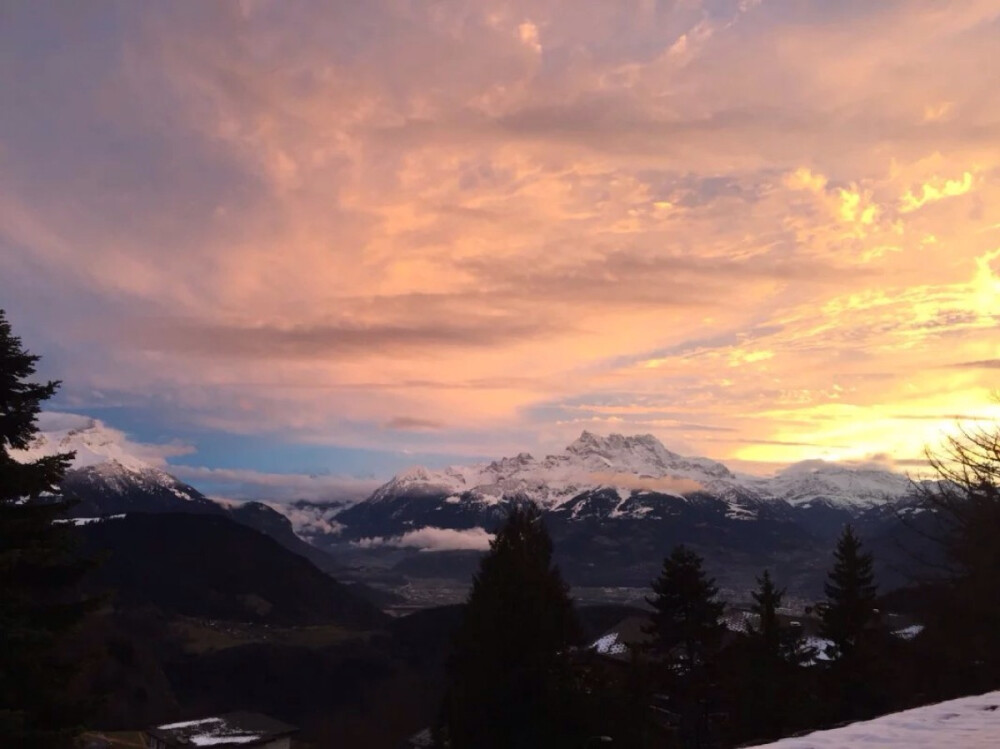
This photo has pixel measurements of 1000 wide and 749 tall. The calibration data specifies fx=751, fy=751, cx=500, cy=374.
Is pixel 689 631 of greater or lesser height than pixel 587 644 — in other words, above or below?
below

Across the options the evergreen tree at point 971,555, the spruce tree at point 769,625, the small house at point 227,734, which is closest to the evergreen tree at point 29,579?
the evergreen tree at point 971,555

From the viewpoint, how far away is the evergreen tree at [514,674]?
20.8 metres

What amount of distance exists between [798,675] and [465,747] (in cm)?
2428

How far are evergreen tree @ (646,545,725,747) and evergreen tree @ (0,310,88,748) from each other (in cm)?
3164

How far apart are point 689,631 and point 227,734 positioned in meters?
48.4

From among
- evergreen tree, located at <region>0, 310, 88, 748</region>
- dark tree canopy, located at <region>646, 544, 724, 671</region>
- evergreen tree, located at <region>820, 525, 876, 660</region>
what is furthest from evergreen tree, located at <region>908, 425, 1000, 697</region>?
evergreen tree, located at <region>0, 310, 88, 748</region>

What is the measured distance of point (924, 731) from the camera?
9594 millimetres

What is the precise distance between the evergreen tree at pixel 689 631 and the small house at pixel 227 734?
1648 inches

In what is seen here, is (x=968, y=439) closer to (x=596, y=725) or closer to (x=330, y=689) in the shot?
(x=596, y=725)

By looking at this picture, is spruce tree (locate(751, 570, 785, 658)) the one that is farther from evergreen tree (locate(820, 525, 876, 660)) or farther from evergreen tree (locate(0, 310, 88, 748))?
evergreen tree (locate(0, 310, 88, 748))

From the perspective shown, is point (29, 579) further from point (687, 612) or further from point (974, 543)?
point (687, 612)

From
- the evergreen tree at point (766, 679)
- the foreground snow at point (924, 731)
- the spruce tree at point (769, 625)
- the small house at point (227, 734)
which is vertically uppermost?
the foreground snow at point (924, 731)

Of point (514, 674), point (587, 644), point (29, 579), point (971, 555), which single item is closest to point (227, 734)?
point (587, 644)

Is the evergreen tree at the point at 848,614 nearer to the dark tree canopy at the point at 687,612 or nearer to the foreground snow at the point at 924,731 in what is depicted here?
the dark tree canopy at the point at 687,612
